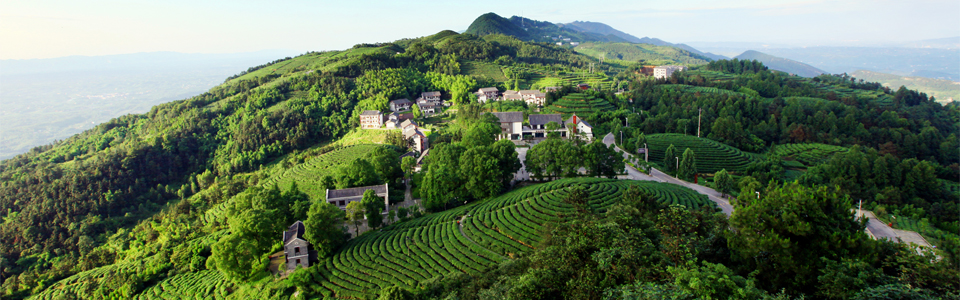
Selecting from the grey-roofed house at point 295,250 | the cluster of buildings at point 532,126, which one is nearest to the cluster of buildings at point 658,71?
the cluster of buildings at point 532,126

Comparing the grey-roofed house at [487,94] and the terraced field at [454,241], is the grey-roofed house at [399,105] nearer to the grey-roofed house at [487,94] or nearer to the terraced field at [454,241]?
the grey-roofed house at [487,94]

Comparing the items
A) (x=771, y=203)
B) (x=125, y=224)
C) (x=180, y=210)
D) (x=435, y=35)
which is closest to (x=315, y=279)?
(x=771, y=203)

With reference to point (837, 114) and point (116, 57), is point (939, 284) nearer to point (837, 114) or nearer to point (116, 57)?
point (837, 114)

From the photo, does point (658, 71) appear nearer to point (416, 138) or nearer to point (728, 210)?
point (416, 138)

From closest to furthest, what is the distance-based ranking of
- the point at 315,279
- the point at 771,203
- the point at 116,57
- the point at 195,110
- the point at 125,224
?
the point at 771,203 → the point at 315,279 → the point at 125,224 → the point at 195,110 → the point at 116,57

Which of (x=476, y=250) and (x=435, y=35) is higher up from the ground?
(x=435, y=35)
